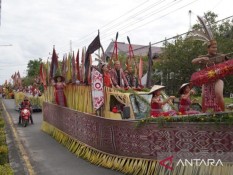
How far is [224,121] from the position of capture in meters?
5.44

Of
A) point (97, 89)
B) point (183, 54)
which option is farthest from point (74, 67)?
point (183, 54)

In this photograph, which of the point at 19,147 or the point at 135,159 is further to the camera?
the point at 19,147

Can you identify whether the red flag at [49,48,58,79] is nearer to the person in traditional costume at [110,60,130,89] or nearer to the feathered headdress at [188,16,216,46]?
the person in traditional costume at [110,60,130,89]

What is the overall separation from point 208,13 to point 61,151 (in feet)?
77.7

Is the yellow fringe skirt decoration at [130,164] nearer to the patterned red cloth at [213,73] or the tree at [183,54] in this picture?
the patterned red cloth at [213,73]

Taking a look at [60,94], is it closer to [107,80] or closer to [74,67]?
[74,67]

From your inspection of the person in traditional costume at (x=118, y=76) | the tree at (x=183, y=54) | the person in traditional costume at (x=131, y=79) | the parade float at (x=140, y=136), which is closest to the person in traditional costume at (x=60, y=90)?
the parade float at (x=140, y=136)

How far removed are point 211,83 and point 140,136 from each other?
162 cm

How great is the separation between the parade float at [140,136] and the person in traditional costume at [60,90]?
125cm

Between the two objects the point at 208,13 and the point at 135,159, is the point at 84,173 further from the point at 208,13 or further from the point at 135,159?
the point at 208,13

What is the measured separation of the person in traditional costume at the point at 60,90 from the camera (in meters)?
12.8

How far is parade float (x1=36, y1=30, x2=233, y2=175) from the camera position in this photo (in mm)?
5539

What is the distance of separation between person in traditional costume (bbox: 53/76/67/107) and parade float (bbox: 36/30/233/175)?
125cm

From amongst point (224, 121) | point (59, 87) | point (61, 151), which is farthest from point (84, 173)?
point (59, 87)
